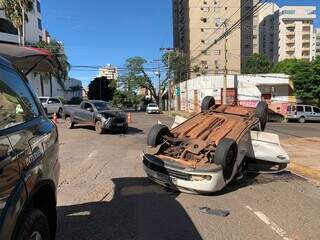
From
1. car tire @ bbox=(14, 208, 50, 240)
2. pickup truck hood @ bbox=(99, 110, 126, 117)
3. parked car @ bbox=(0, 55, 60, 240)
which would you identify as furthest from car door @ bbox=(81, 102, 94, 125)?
car tire @ bbox=(14, 208, 50, 240)

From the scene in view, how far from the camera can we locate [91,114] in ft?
84.3

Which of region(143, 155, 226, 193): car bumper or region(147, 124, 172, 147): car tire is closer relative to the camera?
region(143, 155, 226, 193): car bumper

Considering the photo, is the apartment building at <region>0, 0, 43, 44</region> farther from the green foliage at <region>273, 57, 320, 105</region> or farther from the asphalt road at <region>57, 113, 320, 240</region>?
the asphalt road at <region>57, 113, 320, 240</region>

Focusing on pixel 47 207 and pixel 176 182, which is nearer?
pixel 47 207

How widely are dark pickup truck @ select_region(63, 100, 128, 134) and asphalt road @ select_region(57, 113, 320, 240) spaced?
39.6 feet

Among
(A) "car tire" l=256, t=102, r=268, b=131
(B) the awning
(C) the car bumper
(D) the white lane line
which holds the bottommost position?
(D) the white lane line

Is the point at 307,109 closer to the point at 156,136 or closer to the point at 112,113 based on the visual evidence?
the point at 112,113

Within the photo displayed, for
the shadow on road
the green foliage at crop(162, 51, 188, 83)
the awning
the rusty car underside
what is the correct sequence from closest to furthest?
the shadow on road → the awning → the rusty car underside → the green foliage at crop(162, 51, 188, 83)

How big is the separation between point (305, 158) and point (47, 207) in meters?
11.5

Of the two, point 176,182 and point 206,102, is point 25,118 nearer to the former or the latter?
point 176,182

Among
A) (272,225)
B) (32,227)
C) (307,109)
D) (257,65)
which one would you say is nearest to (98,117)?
(272,225)

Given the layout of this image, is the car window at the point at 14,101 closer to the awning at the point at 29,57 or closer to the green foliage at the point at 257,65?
the awning at the point at 29,57

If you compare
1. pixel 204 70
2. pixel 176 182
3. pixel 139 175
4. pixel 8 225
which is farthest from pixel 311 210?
pixel 204 70

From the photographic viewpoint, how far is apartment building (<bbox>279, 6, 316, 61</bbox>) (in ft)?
486
